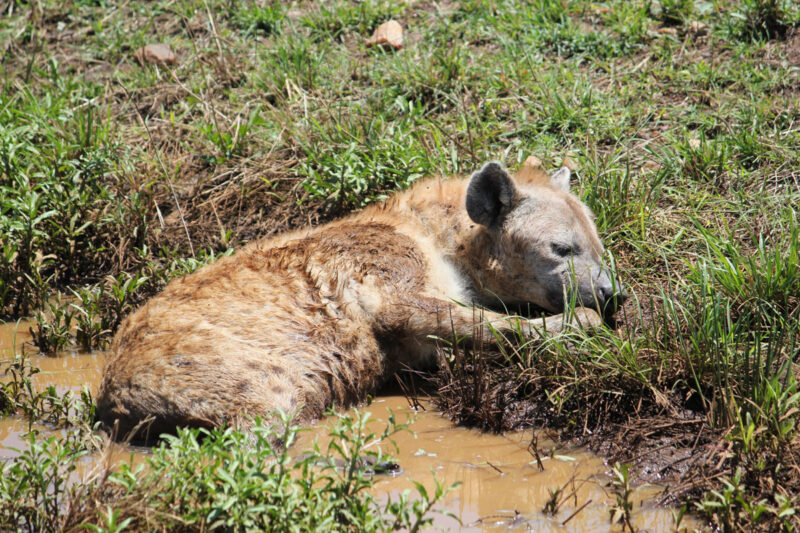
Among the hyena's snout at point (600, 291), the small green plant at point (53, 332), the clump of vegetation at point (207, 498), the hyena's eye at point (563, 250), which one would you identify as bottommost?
the small green plant at point (53, 332)

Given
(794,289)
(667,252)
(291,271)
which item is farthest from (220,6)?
(794,289)

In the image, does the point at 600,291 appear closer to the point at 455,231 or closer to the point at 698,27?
the point at 455,231

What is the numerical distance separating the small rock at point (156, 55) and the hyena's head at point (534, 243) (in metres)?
3.65

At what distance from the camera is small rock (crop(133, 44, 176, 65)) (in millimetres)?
6505

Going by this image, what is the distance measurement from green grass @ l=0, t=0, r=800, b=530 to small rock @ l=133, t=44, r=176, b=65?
0.10 metres

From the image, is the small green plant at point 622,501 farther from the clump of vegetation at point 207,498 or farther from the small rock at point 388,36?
the small rock at point 388,36

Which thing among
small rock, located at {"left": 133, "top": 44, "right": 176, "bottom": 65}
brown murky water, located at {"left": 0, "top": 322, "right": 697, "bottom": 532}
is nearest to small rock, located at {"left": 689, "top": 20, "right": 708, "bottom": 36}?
brown murky water, located at {"left": 0, "top": 322, "right": 697, "bottom": 532}

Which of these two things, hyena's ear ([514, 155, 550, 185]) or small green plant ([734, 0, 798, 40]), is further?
small green plant ([734, 0, 798, 40])

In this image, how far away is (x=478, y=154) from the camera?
198 inches

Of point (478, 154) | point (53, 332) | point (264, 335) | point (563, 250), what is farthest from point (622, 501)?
point (53, 332)

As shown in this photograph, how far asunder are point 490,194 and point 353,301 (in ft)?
2.82

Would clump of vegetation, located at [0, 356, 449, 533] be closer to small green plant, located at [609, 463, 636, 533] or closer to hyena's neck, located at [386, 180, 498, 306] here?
small green plant, located at [609, 463, 636, 533]

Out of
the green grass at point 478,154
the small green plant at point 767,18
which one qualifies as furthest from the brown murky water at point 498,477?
the small green plant at point 767,18

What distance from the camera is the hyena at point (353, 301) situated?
10.7 ft
